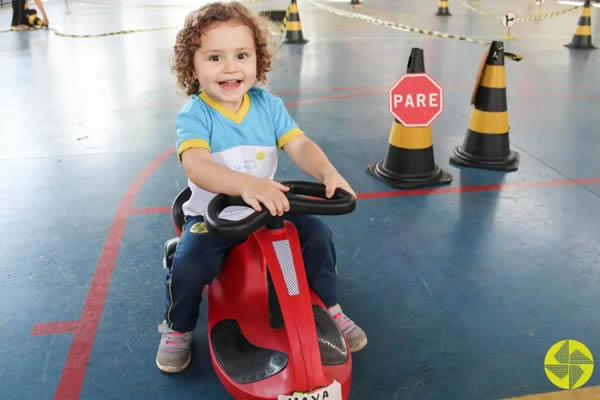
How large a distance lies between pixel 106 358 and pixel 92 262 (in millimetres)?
708

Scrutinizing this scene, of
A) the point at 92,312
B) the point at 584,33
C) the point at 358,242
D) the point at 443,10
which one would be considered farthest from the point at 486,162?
the point at 443,10

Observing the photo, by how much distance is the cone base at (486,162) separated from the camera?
11.6 ft

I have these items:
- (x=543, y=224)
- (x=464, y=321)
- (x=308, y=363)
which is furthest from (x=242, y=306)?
(x=543, y=224)

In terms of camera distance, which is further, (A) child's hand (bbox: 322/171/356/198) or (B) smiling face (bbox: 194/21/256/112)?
(B) smiling face (bbox: 194/21/256/112)

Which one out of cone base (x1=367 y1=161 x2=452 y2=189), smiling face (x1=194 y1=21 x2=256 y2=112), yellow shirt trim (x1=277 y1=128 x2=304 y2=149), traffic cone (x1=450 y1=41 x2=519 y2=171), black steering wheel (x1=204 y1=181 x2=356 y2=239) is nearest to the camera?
black steering wheel (x1=204 y1=181 x2=356 y2=239)

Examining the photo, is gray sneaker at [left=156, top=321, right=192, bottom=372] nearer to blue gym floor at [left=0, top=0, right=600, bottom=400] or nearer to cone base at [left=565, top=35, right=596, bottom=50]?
blue gym floor at [left=0, top=0, right=600, bottom=400]

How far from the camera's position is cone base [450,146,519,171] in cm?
354

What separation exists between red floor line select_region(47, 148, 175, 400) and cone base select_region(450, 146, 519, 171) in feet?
7.07

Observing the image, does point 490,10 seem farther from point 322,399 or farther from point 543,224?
point 322,399

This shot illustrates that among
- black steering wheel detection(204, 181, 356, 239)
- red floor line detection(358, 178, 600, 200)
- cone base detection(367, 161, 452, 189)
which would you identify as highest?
black steering wheel detection(204, 181, 356, 239)

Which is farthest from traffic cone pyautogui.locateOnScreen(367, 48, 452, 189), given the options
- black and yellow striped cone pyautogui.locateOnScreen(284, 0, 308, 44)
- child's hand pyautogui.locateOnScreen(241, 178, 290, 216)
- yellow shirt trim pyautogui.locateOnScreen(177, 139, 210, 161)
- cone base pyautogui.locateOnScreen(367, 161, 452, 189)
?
black and yellow striped cone pyautogui.locateOnScreen(284, 0, 308, 44)

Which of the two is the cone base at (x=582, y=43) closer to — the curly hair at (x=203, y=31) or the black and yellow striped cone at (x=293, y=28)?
the black and yellow striped cone at (x=293, y=28)

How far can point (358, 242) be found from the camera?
2.67 metres

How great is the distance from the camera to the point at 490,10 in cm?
1395
